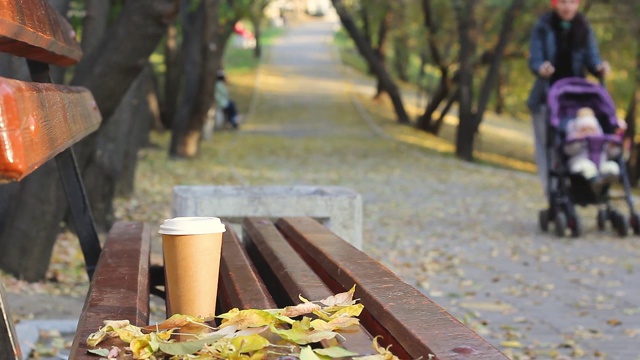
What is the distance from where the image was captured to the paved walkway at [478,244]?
671 centimetres

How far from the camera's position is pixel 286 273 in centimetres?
348

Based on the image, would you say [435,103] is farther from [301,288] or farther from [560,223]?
[301,288]

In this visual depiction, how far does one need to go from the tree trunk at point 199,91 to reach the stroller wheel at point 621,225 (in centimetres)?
1136

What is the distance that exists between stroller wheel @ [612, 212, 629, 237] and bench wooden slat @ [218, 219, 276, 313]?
307 inches

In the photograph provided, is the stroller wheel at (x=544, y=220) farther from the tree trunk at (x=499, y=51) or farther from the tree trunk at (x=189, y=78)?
the tree trunk at (x=499, y=51)

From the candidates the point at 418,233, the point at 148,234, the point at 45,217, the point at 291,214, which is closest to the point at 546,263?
the point at 418,233

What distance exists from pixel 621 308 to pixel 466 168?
49.1 ft

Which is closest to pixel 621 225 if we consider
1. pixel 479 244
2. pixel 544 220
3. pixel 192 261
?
pixel 544 220

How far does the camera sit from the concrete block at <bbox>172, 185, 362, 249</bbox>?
6566 millimetres

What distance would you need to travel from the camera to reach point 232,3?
2539 cm

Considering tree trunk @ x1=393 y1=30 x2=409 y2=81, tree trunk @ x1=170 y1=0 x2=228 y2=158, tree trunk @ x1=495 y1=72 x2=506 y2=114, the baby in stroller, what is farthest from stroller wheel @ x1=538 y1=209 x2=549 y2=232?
tree trunk @ x1=495 y1=72 x2=506 y2=114

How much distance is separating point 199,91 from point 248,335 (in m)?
19.4

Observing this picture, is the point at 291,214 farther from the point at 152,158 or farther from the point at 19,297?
the point at 152,158

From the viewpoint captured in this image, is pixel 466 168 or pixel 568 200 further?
pixel 466 168
